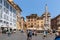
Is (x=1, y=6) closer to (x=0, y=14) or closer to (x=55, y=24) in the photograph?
(x=0, y=14)

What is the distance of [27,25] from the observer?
13538cm

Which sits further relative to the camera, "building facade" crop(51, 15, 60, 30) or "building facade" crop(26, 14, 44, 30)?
"building facade" crop(26, 14, 44, 30)

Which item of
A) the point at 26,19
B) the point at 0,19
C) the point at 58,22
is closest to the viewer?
the point at 0,19

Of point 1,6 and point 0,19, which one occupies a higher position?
point 1,6

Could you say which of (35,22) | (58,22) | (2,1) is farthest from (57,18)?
(2,1)

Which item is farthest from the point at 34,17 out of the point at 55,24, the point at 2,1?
the point at 2,1

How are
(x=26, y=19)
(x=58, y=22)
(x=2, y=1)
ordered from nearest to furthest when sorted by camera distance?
(x=2, y=1) → (x=58, y=22) → (x=26, y=19)

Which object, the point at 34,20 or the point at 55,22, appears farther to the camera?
the point at 55,22

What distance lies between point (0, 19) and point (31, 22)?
7194cm

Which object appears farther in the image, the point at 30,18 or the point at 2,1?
the point at 30,18

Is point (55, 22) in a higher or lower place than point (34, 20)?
lower

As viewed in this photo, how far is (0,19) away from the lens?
66.8 m

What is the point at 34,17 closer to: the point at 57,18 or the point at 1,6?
the point at 57,18

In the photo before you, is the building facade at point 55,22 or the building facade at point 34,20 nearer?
the building facade at point 55,22
